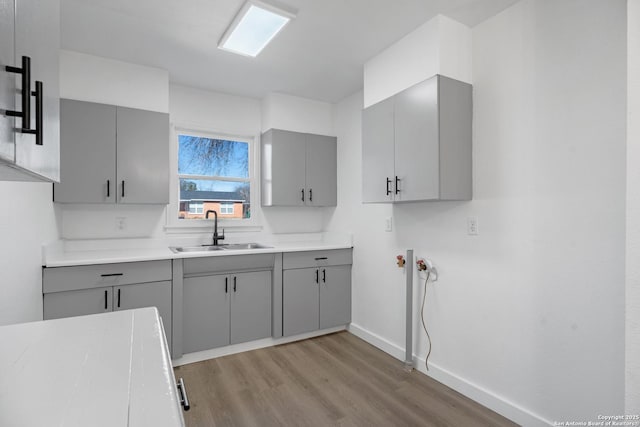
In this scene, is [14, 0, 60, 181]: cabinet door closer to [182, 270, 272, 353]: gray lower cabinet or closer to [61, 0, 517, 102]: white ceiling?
[61, 0, 517, 102]: white ceiling

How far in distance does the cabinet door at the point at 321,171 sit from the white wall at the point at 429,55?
4.03 ft

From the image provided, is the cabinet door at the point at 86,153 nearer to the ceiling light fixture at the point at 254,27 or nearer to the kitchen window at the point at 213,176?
the kitchen window at the point at 213,176

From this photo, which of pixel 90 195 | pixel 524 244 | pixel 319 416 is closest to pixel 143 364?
pixel 319 416

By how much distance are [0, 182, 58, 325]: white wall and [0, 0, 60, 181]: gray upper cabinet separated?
953 mm

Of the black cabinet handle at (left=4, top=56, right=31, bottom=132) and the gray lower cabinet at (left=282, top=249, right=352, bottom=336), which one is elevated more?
the black cabinet handle at (left=4, top=56, right=31, bottom=132)

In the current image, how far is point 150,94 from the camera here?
2865 millimetres

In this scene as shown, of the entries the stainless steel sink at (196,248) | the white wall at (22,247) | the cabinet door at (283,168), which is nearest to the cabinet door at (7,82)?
the white wall at (22,247)

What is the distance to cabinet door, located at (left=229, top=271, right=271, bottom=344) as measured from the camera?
9.54ft

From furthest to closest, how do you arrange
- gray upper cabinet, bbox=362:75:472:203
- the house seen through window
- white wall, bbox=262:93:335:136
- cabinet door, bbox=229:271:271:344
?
1. white wall, bbox=262:93:335:136
2. the house seen through window
3. cabinet door, bbox=229:271:271:344
4. gray upper cabinet, bbox=362:75:472:203

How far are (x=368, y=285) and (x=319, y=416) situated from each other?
1.45m

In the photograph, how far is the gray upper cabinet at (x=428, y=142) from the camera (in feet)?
6.98

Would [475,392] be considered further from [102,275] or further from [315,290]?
[102,275]

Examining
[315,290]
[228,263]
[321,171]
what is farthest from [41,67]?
[321,171]

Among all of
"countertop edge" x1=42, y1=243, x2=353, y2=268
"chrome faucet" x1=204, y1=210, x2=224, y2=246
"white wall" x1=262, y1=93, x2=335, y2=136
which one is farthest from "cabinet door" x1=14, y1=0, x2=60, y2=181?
"white wall" x1=262, y1=93, x2=335, y2=136
